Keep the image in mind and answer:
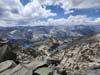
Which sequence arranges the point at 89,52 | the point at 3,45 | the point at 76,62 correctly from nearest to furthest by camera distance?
the point at 3,45
the point at 76,62
the point at 89,52

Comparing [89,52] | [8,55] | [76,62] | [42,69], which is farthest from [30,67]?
[89,52]

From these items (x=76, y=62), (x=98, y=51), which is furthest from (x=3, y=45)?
(x=98, y=51)

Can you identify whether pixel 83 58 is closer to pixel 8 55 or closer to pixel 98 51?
pixel 98 51

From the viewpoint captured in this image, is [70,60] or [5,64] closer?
[5,64]

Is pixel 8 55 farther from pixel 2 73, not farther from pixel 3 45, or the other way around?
pixel 2 73

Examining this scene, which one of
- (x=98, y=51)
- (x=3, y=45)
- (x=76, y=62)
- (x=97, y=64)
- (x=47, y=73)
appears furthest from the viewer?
(x=98, y=51)

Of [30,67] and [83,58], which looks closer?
[30,67]

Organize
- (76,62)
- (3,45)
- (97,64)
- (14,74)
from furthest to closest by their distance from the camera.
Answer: (76,62), (97,64), (3,45), (14,74)

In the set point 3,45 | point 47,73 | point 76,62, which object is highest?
point 3,45

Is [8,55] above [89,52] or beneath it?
above
